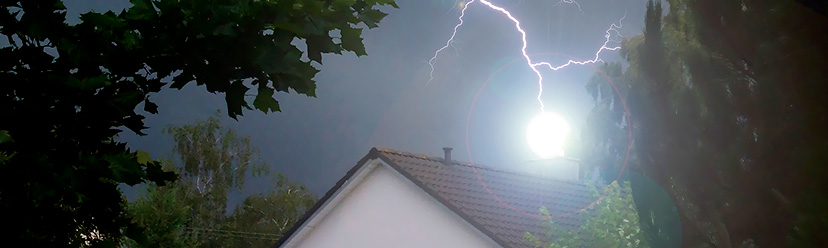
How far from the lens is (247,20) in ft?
11.9

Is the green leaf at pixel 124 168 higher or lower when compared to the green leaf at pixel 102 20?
lower

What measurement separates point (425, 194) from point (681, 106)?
33.9 ft

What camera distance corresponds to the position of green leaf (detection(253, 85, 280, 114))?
3.82m

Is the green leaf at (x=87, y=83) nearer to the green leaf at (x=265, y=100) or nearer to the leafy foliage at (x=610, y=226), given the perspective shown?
the green leaf at (x=265, y=100)

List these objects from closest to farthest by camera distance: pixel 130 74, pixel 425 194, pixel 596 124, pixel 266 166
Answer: pixel 130 74 → pixel 425 194 → pixel 596 124 → pixel 266 166

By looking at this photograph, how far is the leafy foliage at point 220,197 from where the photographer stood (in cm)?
4147

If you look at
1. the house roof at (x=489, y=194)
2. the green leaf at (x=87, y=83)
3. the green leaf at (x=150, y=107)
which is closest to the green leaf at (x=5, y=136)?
the green leaf at (x=87, y=83)

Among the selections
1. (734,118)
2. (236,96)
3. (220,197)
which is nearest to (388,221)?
(734,118)

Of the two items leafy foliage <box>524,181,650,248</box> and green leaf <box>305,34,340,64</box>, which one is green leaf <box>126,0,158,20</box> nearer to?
green leaf <box>305,34,340,64</box>

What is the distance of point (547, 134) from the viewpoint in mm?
22781

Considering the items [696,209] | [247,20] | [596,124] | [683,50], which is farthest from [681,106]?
[596,124]

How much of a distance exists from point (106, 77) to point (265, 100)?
0.81 metres

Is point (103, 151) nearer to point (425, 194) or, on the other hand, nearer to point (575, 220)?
point (425, 194)

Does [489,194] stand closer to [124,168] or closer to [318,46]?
[318,46]
